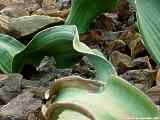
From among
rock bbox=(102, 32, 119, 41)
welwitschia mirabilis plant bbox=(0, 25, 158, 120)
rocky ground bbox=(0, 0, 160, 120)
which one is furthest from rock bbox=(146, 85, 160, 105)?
rock bbox=(102, 32, 119, 41)

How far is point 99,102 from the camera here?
66cm

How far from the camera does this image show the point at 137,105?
2.10 ft

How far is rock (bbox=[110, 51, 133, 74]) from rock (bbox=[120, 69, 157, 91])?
1.9 inches

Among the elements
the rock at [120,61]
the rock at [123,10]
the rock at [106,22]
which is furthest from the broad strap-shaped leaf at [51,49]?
the rock at [123,10]

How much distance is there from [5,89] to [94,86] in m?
0.53

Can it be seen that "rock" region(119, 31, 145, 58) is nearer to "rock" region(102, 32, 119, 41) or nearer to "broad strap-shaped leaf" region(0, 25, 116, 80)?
"rock" region(102, 32, 119, 41)

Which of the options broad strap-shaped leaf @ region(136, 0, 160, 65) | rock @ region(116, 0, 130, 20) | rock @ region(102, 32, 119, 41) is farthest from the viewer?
rock @ region(116, 0, 130, 20)

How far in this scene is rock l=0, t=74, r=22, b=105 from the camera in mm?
1181

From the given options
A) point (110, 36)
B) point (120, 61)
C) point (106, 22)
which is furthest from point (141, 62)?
point (106, 22)

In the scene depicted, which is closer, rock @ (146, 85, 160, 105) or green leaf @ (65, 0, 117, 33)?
rock @ (146, 85, 160, 105)

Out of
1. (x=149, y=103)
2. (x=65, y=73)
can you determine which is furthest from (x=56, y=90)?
Answer: (x=65, y=73)

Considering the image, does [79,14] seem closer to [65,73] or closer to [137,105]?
[65,73]

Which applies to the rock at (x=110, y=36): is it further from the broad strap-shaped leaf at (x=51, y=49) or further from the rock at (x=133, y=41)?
the broad strap-shaped leaf at (x=51, y=49)

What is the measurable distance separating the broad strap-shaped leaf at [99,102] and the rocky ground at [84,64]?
0.27 meters
